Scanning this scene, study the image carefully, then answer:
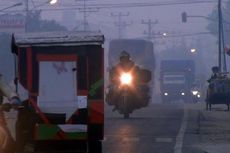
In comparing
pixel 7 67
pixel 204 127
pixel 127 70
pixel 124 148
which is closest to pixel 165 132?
pixel 204 127

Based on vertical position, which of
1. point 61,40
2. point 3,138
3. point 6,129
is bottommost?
point 3,138

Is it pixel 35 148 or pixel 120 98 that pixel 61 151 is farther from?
pixel 120 98

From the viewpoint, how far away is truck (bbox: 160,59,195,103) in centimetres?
7931

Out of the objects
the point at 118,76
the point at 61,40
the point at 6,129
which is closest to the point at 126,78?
the point at 118,76

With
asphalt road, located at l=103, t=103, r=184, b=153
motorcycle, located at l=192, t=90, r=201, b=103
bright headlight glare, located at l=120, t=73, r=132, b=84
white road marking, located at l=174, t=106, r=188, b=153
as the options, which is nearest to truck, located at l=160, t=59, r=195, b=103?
motorcycle, located at l=192, t=90, r=201, b=103

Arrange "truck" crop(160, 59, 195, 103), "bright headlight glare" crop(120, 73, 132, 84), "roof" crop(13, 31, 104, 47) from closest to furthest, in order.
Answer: "roof" crop(13, 31, 104, 47), "bright headlight glare" crop(120, 73, 132, 84), "truck" crop(160, 59, 195, 103)

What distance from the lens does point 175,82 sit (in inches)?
3147

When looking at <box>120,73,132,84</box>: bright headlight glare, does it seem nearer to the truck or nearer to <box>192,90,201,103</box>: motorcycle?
<box>192,90,201,103</box>: motorcycle

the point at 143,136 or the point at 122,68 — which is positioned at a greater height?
the point at 122,68

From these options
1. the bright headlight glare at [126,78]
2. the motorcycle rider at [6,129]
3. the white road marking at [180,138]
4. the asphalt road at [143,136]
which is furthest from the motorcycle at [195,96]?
the motorcycle rider at [6,129]

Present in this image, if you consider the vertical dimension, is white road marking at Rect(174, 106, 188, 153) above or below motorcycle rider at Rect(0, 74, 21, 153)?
below

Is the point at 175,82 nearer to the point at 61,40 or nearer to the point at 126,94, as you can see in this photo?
the point at 126,94

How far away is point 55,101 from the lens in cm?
1608

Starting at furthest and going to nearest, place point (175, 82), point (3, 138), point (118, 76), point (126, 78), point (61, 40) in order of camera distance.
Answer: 1. point (175, 82)
2. point (118, 76)
3. point (126, 78)
4. point (61, 40)
5. point (3, 138)
